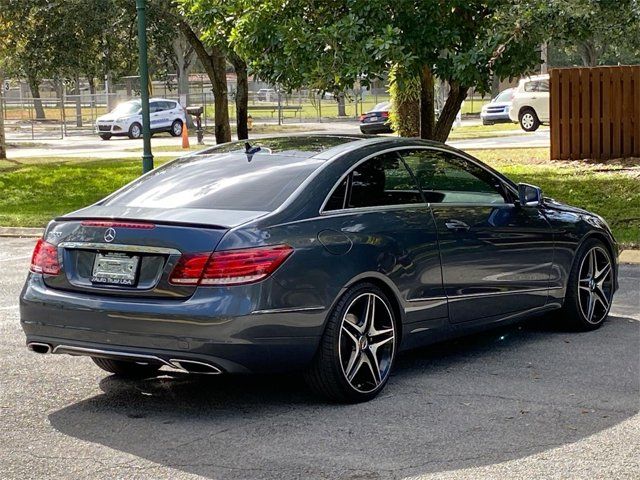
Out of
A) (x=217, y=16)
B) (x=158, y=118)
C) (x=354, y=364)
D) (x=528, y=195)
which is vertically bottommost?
(x=354, y=364)

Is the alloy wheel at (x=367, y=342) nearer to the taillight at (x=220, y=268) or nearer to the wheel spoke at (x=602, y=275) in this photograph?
the taillight at (x=220, y=268)

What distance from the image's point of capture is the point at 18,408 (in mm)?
6703

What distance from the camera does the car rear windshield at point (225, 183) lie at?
22.0 ft

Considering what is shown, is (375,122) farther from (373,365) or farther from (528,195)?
(373,365)

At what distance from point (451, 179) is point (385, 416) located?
1.97m

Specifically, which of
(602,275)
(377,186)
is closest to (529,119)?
(602,275)

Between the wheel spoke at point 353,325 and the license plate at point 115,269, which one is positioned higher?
the license plate at point 115,269

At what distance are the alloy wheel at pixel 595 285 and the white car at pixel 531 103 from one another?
2837 centimetres

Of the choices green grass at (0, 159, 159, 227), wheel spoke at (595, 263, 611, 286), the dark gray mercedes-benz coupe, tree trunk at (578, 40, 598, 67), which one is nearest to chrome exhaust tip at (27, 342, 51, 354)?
the dark gray mercedes-benz coupe

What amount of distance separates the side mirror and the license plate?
293 cm

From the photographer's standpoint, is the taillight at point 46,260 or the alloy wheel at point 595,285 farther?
the alloy wheel at point 595,285

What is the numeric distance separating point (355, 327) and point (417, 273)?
2.11 ft

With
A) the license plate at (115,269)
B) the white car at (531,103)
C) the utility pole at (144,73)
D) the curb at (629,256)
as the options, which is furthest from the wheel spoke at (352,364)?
the white car at (531,103)

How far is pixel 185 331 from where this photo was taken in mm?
6125
